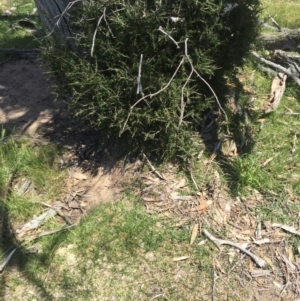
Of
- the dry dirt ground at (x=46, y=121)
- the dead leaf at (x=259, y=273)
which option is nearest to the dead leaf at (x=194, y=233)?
the dead leaf at (x=259, y=273)

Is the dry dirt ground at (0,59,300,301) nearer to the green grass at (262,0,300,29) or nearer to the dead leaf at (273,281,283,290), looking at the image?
the dead leaf at (273,281,283,290)

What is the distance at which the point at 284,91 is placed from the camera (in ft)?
19.2

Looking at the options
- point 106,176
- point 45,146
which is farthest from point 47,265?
point 45,146

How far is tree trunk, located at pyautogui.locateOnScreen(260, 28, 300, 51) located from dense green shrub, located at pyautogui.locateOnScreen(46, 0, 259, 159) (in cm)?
173

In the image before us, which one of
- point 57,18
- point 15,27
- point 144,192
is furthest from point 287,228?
point 15,27

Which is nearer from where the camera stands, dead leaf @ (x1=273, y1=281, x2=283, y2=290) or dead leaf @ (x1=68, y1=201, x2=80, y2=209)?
dead leaf @ (x1=273, y1=281, x2=283, y2=290)

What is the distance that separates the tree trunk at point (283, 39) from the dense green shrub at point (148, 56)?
173cm

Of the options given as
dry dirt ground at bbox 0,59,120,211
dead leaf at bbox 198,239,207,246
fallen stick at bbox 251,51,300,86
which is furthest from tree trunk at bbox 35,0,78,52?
fallen stick at bbox 251,51,300,86

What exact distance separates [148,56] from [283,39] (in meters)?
2.75

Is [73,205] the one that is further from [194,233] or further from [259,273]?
[259,273]

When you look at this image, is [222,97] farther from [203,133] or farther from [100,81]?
[100,81]

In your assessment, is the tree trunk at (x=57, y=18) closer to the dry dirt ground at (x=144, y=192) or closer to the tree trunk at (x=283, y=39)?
the dry dirt ground at (x=144, y=192)

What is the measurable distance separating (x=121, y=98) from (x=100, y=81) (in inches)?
9.9

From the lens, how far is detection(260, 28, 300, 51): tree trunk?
6027 mm
